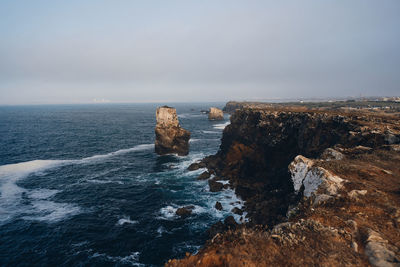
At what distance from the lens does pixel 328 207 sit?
12.9 m

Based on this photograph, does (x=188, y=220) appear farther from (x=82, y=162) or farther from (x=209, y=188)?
(x=82, y=162)

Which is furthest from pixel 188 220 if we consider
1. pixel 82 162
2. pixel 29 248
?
pixel 82 162

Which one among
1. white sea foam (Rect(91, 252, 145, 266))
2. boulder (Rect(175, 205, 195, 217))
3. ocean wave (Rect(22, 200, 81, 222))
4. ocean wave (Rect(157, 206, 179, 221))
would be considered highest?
ocean wave (Rect(22, 200, 81, 222))

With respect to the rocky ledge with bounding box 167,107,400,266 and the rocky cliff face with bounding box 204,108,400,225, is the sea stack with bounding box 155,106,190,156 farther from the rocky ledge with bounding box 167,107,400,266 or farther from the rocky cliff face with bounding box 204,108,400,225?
the rocky ledge with bounding box 167,107,400,266

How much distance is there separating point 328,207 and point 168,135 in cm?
4952

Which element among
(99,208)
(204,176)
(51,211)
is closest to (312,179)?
(204,176)

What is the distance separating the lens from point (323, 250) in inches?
375

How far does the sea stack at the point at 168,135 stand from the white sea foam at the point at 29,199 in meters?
25.8

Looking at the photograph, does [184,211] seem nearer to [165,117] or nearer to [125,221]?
[125,221]

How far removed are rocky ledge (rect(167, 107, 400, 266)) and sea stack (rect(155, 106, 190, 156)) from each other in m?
29.0

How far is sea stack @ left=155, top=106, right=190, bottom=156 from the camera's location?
2307 inches

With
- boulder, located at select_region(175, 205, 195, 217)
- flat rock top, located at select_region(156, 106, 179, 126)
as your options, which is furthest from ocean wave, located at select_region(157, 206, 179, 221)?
flat rock top, located at select_region(156, 106, 179, 126)

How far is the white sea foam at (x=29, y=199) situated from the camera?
96.4 ft

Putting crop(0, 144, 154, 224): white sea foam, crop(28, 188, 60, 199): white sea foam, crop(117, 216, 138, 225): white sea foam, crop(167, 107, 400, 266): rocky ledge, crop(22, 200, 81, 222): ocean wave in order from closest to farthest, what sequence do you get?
crop(167, 107, 400, 266): rocky ledge → crop(117, 216, 138, 225): white sea foam → crop(22, 200, 81, 222): ocean wave → crop(0, 144, 154, 224): white sea foam → crop(28, 188, 60, 199): white sea foam
